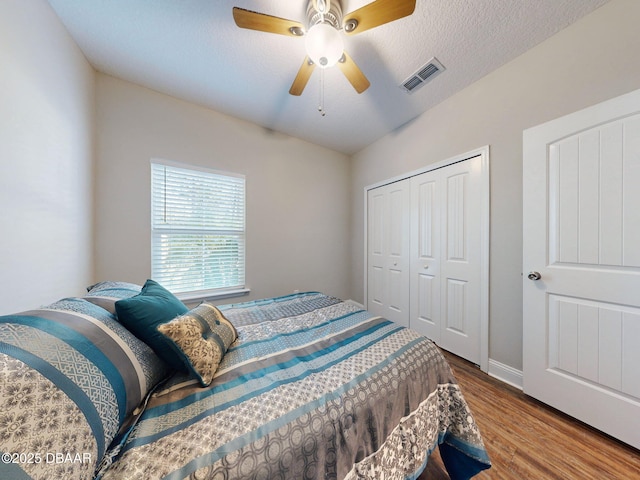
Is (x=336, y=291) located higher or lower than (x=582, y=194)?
lower

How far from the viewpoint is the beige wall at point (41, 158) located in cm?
110

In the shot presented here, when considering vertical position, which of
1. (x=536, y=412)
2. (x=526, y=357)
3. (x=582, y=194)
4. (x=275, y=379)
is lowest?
(x=536, y=412)

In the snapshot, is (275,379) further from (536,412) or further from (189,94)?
Answer: (189,94)

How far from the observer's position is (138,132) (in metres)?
2.11

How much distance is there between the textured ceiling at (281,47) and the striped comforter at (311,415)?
1997 mm

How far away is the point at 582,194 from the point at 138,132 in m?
3.57

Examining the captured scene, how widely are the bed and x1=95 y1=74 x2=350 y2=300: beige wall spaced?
131 centimetres

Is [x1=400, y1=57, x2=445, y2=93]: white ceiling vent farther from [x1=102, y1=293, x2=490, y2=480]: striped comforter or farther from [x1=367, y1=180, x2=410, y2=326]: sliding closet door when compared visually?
[x1=102, y1=293, x2=490, y2=480]: striped comforter

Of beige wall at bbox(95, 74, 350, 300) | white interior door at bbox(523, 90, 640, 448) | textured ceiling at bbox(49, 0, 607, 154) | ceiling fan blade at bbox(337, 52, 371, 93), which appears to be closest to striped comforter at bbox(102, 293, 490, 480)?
white interior door at bbox(523, 90, 640, 448)

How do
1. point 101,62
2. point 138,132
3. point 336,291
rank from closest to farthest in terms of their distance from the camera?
point 101,62 < point 138,132 < point 336,291

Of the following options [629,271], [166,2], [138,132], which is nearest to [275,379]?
[629,271]

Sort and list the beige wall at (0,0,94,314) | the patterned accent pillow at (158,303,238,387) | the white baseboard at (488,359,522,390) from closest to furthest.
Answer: the patterned accent pillow at (158,303,238,387)
the beige wall at (0,0,94,314)
the white baseboard at (488,359,522,390)

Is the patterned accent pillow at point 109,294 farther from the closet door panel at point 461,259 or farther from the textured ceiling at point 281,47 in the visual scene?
the closet door panel at point 461,259

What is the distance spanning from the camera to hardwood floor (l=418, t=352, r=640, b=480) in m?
1.12
